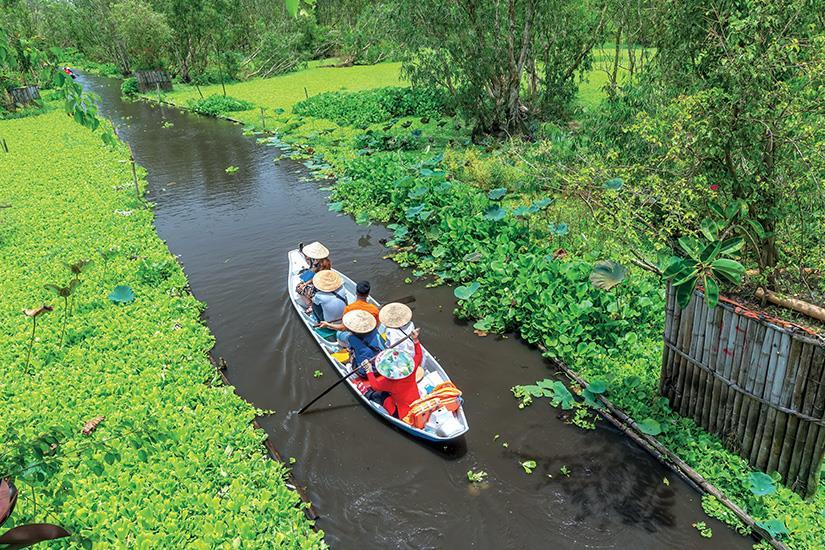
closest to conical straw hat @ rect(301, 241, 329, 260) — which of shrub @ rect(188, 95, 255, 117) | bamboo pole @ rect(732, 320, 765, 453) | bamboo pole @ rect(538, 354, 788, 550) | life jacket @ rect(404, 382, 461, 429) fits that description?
life jacket @ rect(404, 382, 461, 429)

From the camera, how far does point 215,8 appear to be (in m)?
35.6

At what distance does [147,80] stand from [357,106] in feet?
69.9

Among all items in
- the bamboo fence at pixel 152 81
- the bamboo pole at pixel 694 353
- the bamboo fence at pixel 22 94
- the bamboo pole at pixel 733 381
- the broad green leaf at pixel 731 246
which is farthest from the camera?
the bamboo fence at pixel 152 81

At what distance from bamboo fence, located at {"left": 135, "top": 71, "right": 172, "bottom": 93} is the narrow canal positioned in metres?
31.0

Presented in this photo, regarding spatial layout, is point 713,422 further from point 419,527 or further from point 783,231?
point 419,527

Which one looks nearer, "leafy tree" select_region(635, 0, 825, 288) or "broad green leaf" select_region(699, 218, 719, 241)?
"leafy tree" select_region(635, 0, 825, 288)

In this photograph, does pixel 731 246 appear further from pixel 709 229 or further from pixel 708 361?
pixel 708 361

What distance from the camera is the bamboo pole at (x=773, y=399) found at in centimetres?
532

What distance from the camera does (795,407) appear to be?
543cm

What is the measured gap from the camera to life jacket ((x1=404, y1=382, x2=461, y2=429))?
22.6 feet

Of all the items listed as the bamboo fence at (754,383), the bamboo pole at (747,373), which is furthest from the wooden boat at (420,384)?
the bamboo pole at (747,373)

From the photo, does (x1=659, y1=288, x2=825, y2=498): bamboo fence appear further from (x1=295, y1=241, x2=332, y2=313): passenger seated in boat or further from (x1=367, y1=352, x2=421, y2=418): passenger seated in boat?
(x1=295, y1=241, x2=332, y2=313): passenger seated in boat

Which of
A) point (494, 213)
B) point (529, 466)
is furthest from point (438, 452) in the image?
point (494, 213)

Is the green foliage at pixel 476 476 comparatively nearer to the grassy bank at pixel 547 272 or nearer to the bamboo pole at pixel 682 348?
the grassy bank at pixel 547 272
